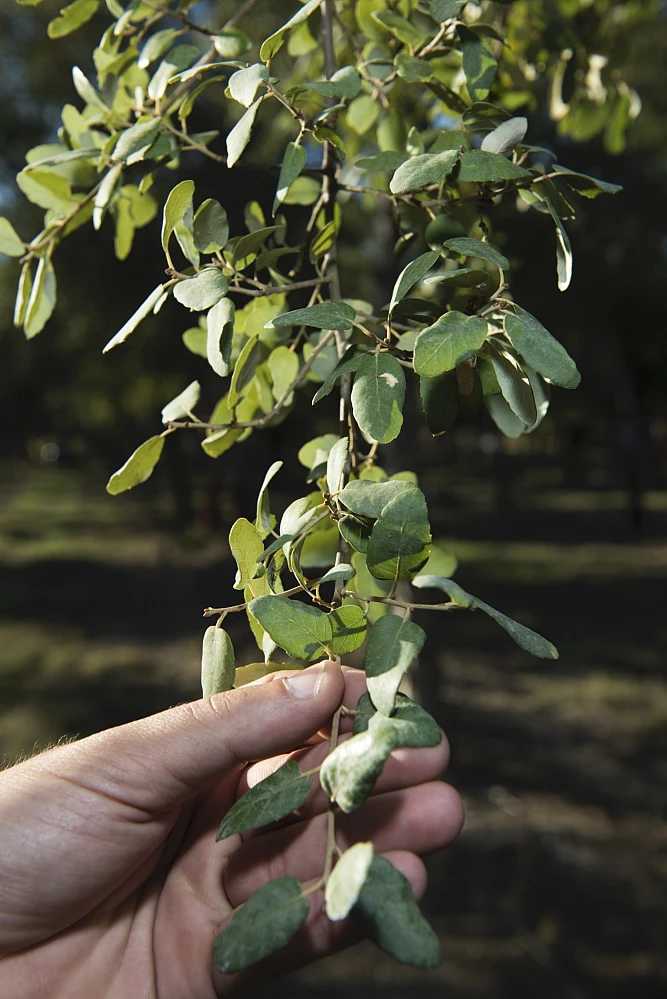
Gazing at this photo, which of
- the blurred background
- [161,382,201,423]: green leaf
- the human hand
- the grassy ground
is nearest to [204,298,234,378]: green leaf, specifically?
[161,382,201,423]: green leaf

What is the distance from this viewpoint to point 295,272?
1.04 m

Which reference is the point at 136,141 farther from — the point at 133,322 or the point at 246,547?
the point at 246,547

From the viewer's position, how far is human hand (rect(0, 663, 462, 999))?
0.95m

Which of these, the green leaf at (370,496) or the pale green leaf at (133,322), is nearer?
the green leaf at (370,496)

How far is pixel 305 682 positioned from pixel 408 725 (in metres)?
0.33

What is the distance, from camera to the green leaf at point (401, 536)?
670mm

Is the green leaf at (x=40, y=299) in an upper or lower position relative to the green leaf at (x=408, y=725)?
upper

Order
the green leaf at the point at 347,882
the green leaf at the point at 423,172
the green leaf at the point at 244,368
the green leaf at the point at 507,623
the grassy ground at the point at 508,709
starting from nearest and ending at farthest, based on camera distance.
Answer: the green leaf at the point at 347,882
the green leaf at the point at 507,623
the green leaf at the point at 423,172
the green leaf at the point at 244,368
the grassy ground at the point at 508,709

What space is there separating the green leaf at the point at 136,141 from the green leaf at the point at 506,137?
1.24ft

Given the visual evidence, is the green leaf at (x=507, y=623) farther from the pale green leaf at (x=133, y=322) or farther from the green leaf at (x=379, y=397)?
the pale green leaf at (x=133, y=322)

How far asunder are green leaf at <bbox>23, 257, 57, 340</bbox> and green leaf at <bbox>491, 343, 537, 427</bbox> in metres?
0.61

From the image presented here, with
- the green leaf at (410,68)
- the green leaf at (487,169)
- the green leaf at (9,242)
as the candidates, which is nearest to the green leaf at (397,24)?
the green leaf at (410,68)

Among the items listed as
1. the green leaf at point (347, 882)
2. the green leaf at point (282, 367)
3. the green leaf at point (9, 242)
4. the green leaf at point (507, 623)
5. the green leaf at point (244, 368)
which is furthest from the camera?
the green leaf at point (9, 242)

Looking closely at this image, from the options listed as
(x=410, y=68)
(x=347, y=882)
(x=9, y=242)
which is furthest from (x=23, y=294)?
(x=347, y=882)
